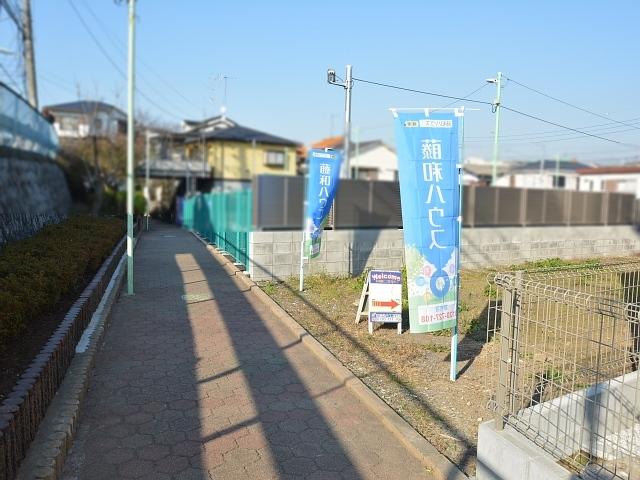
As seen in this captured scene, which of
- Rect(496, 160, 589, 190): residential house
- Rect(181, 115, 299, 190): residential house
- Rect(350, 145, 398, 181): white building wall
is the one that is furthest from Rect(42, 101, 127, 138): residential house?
Rect(496, 160, 589, 190): residential house

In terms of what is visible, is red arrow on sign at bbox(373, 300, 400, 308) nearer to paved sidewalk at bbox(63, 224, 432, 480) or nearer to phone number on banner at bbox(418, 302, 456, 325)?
paved sidewalk at bbox(63, 224, 432, 480)

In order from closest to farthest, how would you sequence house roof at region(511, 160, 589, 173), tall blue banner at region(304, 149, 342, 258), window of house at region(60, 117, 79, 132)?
1. tall blue banner at region(304, 149, 342, 258)
2. window of house at region(60, 117, 79, 132)
3. house roof at region(511, 160, 589, 173)

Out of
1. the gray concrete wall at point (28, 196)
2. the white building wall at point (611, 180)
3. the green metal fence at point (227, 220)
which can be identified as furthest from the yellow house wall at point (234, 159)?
the white building wall at point (611, 180)

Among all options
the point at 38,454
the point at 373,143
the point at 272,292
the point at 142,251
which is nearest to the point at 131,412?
the point at 38,454

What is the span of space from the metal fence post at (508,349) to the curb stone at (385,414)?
46 cm

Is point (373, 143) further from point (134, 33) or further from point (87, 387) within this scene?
point (87, 387)

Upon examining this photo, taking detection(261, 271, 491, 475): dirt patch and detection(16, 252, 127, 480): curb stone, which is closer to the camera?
detection(16, 252, 127, 480): curb stone

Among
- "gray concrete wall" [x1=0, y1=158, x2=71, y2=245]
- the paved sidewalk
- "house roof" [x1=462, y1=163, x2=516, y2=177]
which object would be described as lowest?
the paved sidewalk

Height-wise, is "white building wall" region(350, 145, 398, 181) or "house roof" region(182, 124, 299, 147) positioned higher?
"white building wall" region(350, 145, 398, 181)

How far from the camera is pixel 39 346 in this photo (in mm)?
4406

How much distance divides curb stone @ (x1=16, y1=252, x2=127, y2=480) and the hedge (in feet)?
1.99

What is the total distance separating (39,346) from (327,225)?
652cm

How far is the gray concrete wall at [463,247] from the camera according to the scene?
31.4 feet

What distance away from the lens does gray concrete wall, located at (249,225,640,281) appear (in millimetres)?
9586
